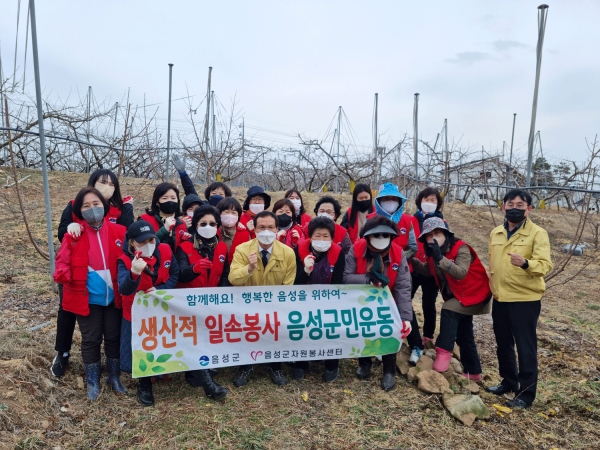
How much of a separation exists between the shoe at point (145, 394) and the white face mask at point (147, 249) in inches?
44.9

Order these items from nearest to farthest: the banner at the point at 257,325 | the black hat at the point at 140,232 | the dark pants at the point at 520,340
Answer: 1. the black hat at the point at 140,232
2. the banner at the point at 257,325
3. the dark pants at the point at 520,340

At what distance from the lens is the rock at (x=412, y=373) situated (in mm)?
4156

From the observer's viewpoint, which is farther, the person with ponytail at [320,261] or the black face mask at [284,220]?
the black face mask at [284,220]

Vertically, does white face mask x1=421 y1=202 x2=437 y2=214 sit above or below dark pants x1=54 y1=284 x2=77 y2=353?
above

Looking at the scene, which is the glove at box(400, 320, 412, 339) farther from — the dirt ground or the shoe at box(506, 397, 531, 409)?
the shoe at box(506, 397, 531, 409)

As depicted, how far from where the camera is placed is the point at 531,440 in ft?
11.2

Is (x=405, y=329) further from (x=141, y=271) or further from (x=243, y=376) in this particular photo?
(x=141, y=271)

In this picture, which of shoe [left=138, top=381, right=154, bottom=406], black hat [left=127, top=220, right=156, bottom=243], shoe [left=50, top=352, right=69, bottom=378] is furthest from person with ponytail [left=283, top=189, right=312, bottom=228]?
shoe [left=50, top=352, right=69, bottom=378]

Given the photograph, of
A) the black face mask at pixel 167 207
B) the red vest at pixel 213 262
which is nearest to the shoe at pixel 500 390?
the red vest at pixel 213 262

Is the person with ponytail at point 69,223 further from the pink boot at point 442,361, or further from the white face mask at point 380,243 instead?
the pink boot at point 442,361

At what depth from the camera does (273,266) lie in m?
3.89

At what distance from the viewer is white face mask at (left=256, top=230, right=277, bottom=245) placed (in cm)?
373

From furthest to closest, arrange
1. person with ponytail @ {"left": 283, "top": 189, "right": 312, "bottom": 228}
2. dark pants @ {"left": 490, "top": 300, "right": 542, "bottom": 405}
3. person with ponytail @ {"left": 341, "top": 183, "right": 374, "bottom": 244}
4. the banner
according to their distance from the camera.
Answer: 1. person with ponytail @ {"left": 283, "top": 189, "right": 312, "bottom": 228}
2. person with ponytail @ {"left": 341, "top": 183, "right": 374, "bottom": 244}
3. dark pants @ {"left": 490, "top": 300, "right": 542, "bottom": 405}
4. the banner

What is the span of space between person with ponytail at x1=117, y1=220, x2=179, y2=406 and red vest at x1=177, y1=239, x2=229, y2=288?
0.51ft
